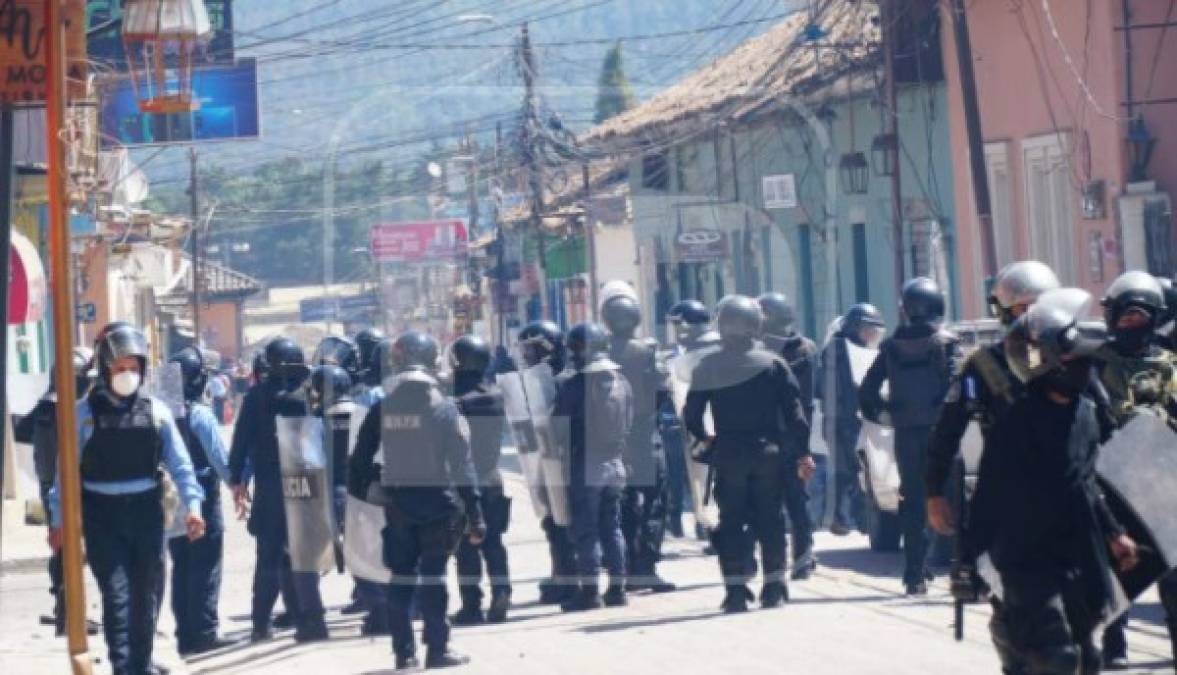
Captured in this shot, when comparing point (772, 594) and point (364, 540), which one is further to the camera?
point (772, 594)

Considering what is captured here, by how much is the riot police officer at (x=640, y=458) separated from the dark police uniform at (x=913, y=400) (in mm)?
2080

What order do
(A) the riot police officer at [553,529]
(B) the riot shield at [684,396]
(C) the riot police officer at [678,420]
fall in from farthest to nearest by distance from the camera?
(C) the riot police officer at [678,420]
(B) the riot shield at [684,396]
(A) the riot police officer at [553,529]

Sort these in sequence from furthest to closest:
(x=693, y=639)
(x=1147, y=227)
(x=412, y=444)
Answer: (x=1147, y=227), (x=693, y=639), (x=412, y=444)

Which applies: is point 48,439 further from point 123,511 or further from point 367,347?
point 367,347

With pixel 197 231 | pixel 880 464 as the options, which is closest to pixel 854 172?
pixel 880 464

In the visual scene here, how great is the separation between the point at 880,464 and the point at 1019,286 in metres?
4.51

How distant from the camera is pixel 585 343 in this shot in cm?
1513

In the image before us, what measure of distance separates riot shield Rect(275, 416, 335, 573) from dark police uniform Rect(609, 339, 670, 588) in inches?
94.3

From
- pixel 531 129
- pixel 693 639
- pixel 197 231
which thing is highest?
pixel 531 129

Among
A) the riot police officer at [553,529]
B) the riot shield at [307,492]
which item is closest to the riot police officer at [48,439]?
the riot shield at [307,492]

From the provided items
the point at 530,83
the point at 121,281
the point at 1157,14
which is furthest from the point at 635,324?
the point at 121,281

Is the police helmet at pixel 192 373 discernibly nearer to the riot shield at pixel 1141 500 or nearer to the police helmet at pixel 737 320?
the police helmet at pixel 737 320

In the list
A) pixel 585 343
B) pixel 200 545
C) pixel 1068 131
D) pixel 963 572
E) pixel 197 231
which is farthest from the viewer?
pixel 197 231

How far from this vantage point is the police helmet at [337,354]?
15.2m
